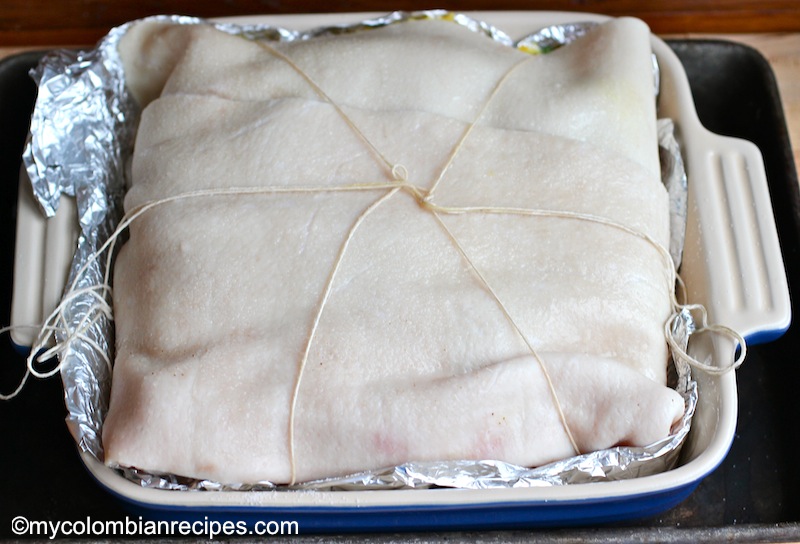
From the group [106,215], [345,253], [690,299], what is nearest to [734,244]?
[690,299]

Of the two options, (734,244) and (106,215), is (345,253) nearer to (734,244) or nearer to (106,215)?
(106,215)

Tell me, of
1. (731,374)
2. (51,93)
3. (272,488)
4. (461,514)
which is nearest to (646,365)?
(731,374)

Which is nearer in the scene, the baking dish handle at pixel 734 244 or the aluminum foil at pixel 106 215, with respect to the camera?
the aluminum foil at pixel 106 215

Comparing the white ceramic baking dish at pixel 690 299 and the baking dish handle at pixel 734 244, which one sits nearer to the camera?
the white ceramic baking dish at pixel 690 299

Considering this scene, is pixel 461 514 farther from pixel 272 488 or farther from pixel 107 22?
pixel 107 22

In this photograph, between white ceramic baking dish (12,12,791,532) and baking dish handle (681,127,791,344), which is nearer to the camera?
white ceramic baking dish (12,12,791,532)
